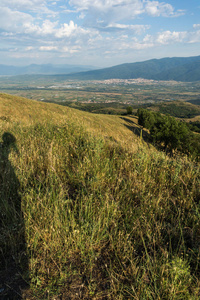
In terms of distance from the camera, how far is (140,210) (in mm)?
2650

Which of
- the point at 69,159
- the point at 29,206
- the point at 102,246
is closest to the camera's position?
the point at 102,246

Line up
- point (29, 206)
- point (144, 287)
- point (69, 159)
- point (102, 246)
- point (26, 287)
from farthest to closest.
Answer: point (69, 159) → point (29, 206) → point (102, 246) → point (26, 287) → point (144, 287)

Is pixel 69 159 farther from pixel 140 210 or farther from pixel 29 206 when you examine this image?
pixel 140 210

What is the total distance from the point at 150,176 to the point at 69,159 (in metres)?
2.00

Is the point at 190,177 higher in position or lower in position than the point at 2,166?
lower

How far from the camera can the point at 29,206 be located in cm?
262

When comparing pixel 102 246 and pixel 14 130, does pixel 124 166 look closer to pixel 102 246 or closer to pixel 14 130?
pixel 102 246

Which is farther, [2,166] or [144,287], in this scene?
[2,166]

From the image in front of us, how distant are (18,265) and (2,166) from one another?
2401 mm

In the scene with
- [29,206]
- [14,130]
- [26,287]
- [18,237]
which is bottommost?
[26,287]

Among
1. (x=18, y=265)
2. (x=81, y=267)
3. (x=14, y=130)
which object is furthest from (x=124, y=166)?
(x=14, y=130)

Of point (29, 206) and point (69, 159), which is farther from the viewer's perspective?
point (69, 159)

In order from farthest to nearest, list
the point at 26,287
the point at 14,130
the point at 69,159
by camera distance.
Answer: the point at 14,130 < the point at 69,159 < the point at 26,287

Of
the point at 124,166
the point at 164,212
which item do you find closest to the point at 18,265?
the point at 164,212
